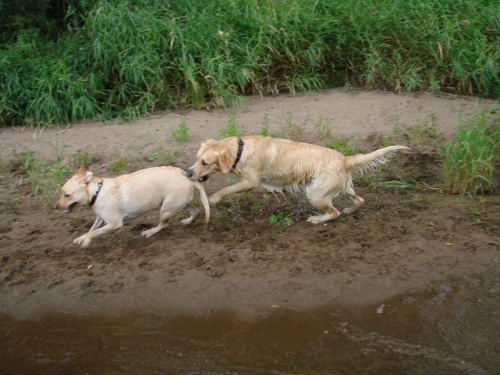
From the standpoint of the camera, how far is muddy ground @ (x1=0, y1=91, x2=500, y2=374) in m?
5.08

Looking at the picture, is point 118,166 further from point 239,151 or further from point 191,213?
point 239,151

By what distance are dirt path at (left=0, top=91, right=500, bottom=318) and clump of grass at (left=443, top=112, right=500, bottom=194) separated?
20 centimetres

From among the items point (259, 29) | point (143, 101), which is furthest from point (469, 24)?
point (143, 101)

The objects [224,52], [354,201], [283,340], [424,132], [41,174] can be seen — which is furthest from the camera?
[224,52]

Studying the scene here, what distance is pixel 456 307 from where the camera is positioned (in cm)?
509

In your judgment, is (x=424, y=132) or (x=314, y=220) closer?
(x=314, y=220)

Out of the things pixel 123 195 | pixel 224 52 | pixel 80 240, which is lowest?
pixel 80 240

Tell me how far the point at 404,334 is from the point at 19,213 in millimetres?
4974

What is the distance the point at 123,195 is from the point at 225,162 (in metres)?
1.18

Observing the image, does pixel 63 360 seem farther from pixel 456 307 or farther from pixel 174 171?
pixel 456 307

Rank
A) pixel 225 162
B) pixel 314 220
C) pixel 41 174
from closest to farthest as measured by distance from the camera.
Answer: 1. pixel 225 162
2. pixel 314 220
3. pixel 41 174

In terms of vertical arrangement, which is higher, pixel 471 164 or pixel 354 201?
pixel 471 164

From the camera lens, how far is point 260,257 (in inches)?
233

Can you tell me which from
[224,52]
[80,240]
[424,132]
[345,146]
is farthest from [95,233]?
[424,132]
